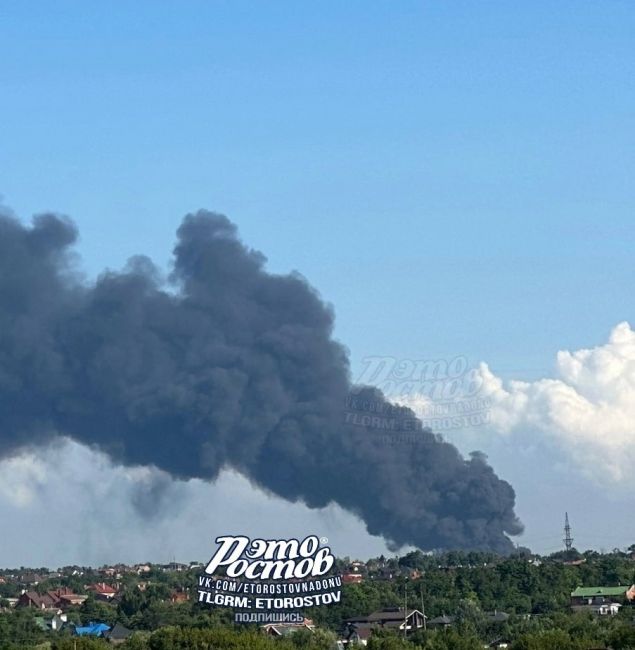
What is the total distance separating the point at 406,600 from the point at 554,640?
6120cm

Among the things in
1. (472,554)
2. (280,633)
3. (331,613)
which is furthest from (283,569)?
(472,554)

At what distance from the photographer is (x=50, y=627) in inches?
5694

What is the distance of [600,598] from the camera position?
143m

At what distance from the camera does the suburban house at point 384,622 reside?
123500 millimetres

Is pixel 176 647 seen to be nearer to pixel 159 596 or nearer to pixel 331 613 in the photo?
pixel 331 613

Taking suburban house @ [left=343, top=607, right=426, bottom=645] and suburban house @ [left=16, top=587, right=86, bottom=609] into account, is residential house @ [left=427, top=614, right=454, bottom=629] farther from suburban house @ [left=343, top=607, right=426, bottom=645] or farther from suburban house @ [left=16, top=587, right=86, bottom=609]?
suburban house @ [left=16, top=587, right=86, bottom=609]

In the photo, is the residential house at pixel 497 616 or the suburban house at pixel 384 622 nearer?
the suburban house at pixel 384 622

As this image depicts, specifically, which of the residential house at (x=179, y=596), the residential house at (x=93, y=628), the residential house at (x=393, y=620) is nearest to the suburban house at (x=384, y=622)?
the residential house at (x=393, y=620)

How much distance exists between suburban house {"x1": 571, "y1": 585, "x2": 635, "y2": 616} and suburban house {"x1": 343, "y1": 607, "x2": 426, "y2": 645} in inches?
601

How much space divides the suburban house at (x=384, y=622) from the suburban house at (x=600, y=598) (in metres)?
15.3

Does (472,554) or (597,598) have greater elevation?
(472,554)

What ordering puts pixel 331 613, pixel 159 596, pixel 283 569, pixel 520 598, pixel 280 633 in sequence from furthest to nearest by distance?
1. pixel 159 596
2. pixel 520 598
3. pixel 331 613
4. pixel 280 633
5. pixel 283 569

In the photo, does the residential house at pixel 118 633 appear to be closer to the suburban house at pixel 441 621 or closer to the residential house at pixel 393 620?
the residential house at pixel 393 620

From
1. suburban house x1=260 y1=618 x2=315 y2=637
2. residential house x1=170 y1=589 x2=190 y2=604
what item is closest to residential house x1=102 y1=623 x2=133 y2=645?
suburban house x1=260 y1=618 x2=315 y2=637
